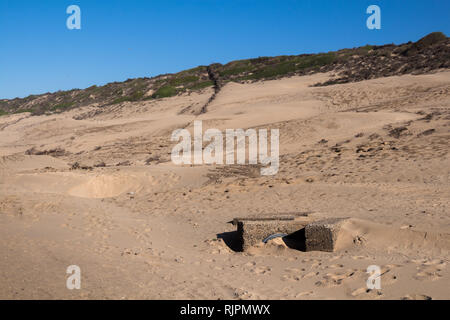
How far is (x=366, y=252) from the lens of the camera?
5023 millimetres

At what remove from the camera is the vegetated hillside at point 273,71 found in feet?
87.5

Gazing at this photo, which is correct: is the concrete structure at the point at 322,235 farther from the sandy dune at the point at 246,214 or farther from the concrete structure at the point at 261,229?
the concrete structure at the point at 261,229


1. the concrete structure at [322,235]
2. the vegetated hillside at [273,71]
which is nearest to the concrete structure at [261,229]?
the concrete structure at [322,235]

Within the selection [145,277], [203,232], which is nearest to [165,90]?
[203,232]

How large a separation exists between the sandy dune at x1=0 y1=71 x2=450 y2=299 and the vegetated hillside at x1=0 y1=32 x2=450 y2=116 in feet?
28.9

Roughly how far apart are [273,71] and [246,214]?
3111cm

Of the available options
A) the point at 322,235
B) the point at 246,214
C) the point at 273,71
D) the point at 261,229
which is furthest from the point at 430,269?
the point at 273,71

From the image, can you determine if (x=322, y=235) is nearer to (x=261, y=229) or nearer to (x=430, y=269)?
(x=261, y=229)

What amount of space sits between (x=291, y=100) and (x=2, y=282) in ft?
70.4

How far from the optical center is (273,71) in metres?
37.2

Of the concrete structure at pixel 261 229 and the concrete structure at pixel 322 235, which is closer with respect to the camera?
the concrete structure at pixel 322 235

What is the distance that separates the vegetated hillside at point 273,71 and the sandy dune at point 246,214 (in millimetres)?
8809

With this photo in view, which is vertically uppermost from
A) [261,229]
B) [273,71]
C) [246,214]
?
[273,71]
